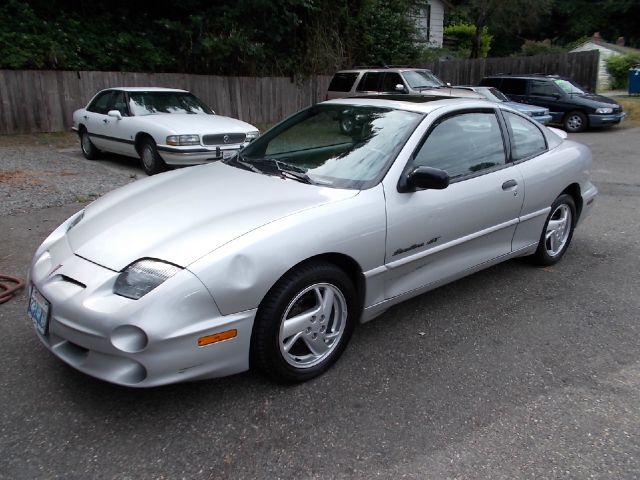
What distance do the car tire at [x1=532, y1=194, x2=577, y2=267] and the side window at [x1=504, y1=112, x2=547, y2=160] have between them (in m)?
0.51

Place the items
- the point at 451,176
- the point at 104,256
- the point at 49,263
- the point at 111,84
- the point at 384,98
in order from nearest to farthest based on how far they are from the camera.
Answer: the point at 104,256
the point at 49,263
the point at 451,176
the point at 384,98
the point at 111,84

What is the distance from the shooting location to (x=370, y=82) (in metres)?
14.4

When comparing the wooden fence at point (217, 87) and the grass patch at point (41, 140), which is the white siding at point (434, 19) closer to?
the wooden fence at point (217, 87)

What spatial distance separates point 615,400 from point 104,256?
2808mm

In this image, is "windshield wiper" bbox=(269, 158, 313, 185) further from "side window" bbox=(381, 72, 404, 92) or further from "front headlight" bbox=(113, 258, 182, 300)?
"side window" bbox=(381, 72, 404, 92)

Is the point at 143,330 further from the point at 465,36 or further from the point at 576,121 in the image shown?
the point at 465,36

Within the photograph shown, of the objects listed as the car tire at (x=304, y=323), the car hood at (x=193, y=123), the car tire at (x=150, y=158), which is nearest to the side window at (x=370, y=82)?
the car hood at (x=193, y=123)

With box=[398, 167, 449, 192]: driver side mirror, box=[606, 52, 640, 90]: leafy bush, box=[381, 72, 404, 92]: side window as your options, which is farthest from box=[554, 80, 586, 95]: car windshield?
box=[606, 52, 640, 90]: leafy bush

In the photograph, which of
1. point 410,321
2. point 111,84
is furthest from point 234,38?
point 410,321

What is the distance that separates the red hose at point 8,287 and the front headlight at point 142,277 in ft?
6.23

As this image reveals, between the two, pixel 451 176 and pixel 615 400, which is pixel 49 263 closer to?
pixel 451 176

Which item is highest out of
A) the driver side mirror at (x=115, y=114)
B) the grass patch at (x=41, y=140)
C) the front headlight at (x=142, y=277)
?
the driver side mirror at (x=115, y=114)

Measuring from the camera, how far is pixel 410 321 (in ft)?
12.5

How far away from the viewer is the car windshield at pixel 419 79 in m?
13.8
